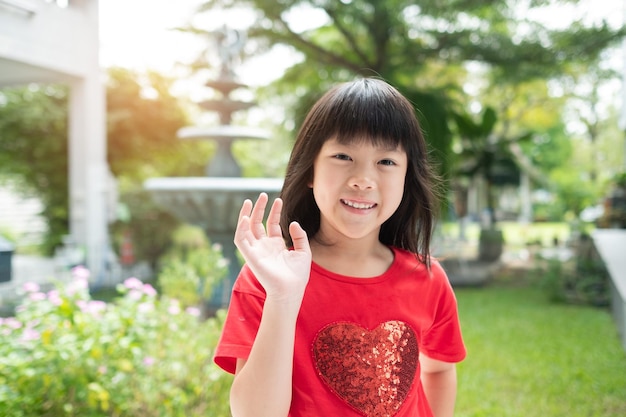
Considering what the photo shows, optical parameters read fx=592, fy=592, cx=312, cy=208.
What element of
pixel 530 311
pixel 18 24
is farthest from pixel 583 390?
pixel 18 24

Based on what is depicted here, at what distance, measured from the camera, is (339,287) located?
1215 mm

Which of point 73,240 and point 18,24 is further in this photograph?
point 73,240

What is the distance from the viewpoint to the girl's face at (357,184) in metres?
1.17

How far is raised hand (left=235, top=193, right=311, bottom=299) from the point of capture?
1.02m

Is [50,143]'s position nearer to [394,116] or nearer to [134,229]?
[134,229]

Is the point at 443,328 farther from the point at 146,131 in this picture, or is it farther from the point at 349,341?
the point at 146,131

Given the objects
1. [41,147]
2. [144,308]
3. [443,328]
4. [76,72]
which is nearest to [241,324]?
[443,328]

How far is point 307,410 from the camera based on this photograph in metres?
1.13

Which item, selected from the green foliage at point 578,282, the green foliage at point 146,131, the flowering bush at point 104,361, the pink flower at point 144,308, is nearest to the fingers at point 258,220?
the flowering bush at point 104,361

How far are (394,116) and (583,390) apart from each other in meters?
3.65

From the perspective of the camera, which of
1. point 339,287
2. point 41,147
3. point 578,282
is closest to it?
point 339,287

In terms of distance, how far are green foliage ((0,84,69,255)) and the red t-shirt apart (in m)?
9.17

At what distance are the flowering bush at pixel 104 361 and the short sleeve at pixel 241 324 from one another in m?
1.14

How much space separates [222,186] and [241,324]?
3.14m
